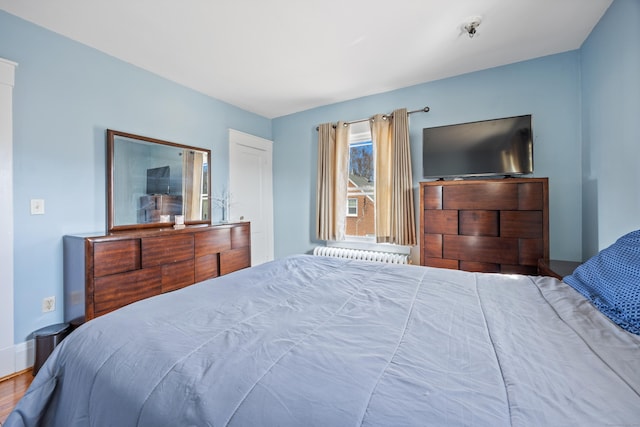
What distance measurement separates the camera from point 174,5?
1.88m

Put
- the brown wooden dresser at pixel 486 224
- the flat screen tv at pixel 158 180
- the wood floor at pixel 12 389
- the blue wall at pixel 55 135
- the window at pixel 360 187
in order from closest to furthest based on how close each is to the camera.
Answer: the wood floor at pixel 12 389, the blue wall at pixel 55 135, the brown wooden dresser at pixel 486 224, the flat screen tv at pixel 158 180, the window at pixel 360 187

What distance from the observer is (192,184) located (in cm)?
316

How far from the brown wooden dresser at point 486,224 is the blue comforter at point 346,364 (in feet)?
3.99

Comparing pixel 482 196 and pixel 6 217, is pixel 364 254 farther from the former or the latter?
pixel 6 217

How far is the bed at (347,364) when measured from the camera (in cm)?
57

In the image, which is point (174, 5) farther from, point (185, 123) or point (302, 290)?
point (302, 290)

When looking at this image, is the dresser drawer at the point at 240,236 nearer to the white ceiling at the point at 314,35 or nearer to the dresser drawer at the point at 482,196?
the white ceiling at the point at 314,35

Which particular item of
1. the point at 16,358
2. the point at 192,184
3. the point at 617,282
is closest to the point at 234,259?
the point at 192,184

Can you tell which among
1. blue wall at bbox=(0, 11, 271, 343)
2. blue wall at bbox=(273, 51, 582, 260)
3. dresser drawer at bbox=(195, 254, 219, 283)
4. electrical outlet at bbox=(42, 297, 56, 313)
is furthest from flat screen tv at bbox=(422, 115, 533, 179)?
electrical outlet at bbox=(42, 297, 56, 313)

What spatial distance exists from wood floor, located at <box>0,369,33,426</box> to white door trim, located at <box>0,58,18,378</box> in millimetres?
65

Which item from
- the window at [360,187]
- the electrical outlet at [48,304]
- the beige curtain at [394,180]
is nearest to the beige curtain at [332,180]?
the window at [360,187]

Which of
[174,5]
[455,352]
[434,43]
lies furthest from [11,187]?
[434,43]

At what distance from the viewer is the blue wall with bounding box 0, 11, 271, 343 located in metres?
2.01

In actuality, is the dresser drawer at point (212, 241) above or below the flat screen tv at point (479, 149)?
below
